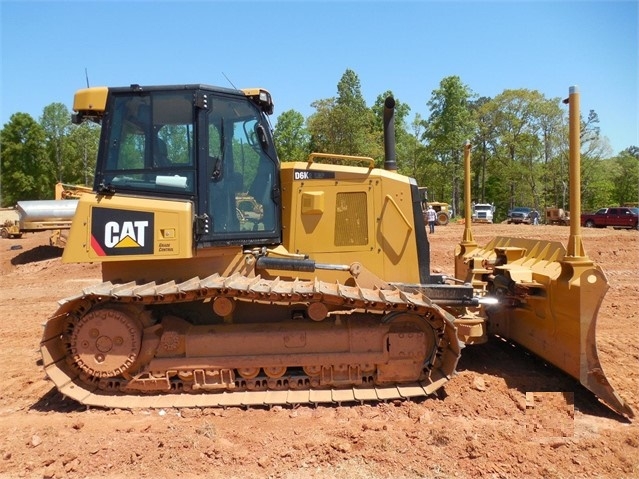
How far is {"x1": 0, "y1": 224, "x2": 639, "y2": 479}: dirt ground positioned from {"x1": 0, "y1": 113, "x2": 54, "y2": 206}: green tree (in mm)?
54773

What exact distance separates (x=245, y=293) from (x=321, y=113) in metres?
35.6

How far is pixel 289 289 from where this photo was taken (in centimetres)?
466

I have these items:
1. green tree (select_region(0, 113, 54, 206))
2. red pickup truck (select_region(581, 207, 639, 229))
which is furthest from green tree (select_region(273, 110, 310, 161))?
green tree (select_region(0, 113, 54, 206))

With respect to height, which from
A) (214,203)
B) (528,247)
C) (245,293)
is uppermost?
(214,203)

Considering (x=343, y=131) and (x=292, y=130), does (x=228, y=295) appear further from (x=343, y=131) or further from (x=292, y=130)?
(x=292, y=130)

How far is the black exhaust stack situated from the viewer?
5.91 m

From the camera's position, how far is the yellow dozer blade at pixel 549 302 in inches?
181

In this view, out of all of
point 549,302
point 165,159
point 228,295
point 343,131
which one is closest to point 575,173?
point 549,302

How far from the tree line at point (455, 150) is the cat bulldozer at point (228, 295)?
114ft

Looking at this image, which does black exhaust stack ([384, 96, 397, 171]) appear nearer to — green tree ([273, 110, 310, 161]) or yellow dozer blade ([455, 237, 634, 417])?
yellow dozer blade ([455, 237, 634, 417])

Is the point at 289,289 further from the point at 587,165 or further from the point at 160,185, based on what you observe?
the point at 587,165

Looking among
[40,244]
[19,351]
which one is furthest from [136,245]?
[40,244]

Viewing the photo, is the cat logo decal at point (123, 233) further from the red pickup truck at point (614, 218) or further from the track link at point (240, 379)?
the red pickup truck at point (614, 218)

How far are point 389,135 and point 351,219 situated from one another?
1304 millimetres
